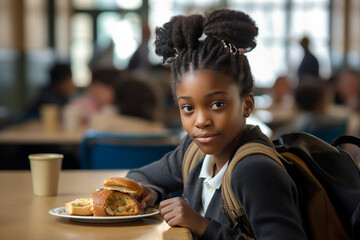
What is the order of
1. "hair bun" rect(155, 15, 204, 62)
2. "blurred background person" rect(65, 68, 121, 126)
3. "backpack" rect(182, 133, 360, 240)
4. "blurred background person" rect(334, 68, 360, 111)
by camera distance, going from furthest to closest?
"blurred background person" rect(334, 68, 360, 111) → "blurred background person" rect(65, 68, 121, 126) → "hair bun" rect(155, 15, 204, 62) → "backpack" rect(182, 133, 360, 240)

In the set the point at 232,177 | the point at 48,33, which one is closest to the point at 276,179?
the point at 232,177

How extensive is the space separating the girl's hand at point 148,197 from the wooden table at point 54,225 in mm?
116

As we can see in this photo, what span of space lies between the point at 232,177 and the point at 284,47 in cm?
1108

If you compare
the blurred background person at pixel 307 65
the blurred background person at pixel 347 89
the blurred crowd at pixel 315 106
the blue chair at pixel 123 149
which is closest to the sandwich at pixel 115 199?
the blurred crowd at pixel 315 106

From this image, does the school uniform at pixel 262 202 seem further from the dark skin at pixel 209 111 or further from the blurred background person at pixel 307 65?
the blurred background person at pixel 307 65

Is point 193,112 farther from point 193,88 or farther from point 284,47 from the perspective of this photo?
point 284,47

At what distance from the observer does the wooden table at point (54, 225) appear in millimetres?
1061

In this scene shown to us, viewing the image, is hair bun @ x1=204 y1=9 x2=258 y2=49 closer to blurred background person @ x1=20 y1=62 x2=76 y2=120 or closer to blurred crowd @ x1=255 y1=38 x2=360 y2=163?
blurred crowd @ x1=255 y1=38 x2=360 y2=163

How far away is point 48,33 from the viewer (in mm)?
11141

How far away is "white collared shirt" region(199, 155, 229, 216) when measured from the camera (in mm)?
1292

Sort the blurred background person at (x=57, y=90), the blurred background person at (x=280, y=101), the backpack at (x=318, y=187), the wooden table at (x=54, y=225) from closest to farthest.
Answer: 1. the wooden table at (x=54, y=225)
2. the backpack at (x=318, y=187)
3. the blurred background person at (x=57, y=90)
4. the blurred background person at (x=280, y=101)

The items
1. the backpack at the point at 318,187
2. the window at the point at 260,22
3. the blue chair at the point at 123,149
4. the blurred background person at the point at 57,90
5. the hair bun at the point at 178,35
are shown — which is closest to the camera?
the backpack at the point at 318,187

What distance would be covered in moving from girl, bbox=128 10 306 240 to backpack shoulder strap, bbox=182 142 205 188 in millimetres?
32

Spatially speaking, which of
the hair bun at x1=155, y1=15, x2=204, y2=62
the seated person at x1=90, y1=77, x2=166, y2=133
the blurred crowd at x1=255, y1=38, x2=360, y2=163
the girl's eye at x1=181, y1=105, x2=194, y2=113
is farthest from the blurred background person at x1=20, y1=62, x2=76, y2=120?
the girl's eye at x1=181, y1=105, x2=194, y2=113
